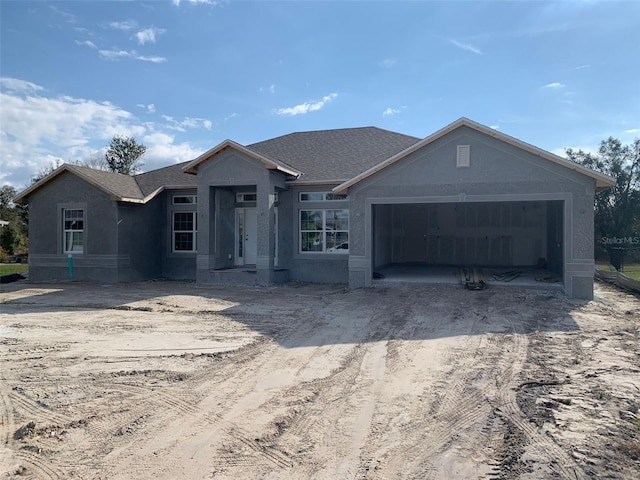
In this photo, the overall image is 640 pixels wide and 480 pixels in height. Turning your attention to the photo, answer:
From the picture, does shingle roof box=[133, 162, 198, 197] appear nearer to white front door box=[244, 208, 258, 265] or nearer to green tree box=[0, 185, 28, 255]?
white front door box=[244, 208, 258, 265]

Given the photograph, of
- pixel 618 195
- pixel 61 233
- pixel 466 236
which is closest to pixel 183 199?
pixel 61 233

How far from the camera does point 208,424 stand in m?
5.34

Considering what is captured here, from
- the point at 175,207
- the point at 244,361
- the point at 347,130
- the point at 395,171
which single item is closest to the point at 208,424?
the point at 244,361

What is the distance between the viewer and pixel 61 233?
63.2 feet

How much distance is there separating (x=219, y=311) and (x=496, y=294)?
7.63 meters

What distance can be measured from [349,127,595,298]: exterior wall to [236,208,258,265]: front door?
540 centimetres

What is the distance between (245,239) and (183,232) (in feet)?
9.22

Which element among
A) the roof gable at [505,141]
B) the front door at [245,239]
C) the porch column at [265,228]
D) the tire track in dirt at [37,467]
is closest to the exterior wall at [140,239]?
the front door at [245,239]

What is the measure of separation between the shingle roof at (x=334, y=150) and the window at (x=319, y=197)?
1.99 feet

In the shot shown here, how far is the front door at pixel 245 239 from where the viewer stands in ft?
63.8

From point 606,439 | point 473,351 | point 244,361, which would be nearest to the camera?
point 606,439

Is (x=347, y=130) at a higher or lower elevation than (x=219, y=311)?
higher

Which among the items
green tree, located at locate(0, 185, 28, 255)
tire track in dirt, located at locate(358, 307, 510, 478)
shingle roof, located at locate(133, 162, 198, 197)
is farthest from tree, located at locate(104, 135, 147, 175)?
tire track in dirt, located at locate(358, 307, 510, 478)

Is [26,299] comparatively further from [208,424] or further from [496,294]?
[496,294]
